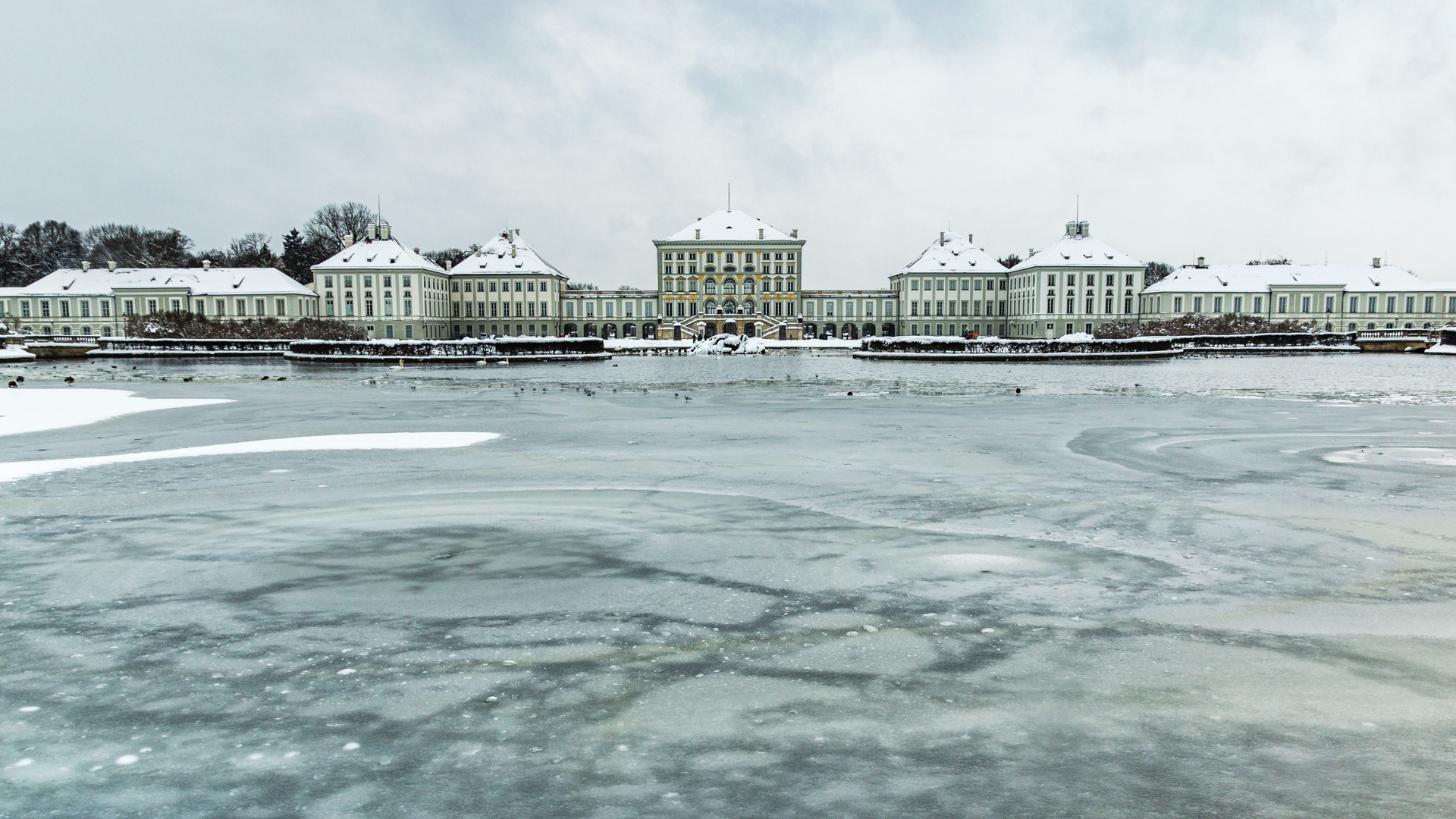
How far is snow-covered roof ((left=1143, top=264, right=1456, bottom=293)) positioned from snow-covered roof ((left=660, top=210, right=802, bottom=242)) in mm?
43390

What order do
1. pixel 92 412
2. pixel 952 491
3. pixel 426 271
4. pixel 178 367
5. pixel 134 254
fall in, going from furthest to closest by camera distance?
pixel 134 254 < pixel 426 271 < pixel 178 367 < pixel 92 412 < pixel 952 491

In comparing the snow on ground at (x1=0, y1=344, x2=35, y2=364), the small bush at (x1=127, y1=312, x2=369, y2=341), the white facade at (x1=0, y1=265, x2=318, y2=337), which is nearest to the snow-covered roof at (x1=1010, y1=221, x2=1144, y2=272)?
the small bush at (x1=127, y1=312, x2=369, y2=341)

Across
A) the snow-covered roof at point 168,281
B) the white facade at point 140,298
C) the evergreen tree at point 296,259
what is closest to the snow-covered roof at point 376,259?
the snow-covered roof at point 168,281

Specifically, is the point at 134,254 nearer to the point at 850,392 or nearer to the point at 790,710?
the point at 850,392

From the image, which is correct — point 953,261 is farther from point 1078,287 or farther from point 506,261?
point 506,261

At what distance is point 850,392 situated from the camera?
76.4 ft

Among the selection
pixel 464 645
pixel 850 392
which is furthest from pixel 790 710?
pixel 850 392

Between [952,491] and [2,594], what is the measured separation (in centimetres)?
699

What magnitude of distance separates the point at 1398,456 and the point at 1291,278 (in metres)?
109


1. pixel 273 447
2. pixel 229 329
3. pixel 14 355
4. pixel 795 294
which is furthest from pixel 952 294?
pixel 273 447

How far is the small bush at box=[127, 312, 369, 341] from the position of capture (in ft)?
216

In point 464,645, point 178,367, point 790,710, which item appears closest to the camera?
point 790,710

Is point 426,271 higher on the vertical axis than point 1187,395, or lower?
higher

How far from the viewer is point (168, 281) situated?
324ft
